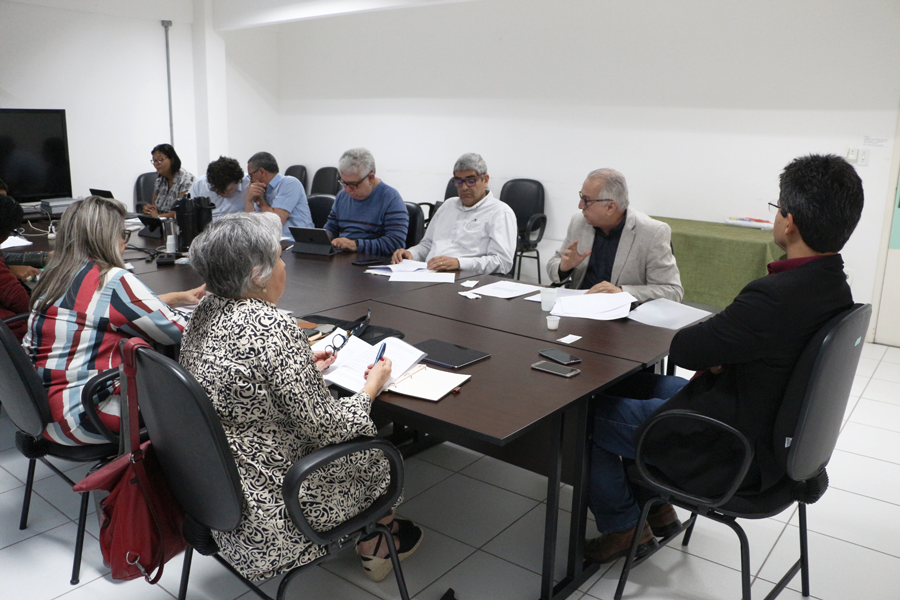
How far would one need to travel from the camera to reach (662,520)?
227 centimetres

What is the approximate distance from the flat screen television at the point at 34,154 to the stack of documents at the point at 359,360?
405 centimetres

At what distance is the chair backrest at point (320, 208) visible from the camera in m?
4.80

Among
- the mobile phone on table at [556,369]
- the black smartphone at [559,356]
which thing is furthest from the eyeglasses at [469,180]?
the mobile phone on table at [556,369]

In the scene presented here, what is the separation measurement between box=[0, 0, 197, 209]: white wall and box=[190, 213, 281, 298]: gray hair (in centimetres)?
560

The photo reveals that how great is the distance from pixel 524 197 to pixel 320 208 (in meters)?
1.96

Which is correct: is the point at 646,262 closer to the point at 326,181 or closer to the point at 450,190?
the point at 450,190

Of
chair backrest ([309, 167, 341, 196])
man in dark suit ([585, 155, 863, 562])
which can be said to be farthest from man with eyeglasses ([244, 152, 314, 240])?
man in dark suit ([585, 155, 863, 562])

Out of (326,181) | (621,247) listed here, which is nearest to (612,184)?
(621,247)

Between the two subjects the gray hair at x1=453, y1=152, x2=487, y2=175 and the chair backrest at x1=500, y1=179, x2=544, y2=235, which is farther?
the chair backrest at x1=500, y1=179, x2=544, y2=235

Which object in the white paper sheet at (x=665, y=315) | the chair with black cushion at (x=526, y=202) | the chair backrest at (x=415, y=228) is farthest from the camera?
the chair with black cushion at (x=526, y=202)

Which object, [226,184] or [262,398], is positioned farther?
[226,184]

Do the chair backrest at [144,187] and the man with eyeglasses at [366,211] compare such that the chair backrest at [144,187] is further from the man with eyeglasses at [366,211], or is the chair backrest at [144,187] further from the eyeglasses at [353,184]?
the eyeglasses at [353,184]

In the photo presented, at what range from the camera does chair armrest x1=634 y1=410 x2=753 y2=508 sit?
169cm

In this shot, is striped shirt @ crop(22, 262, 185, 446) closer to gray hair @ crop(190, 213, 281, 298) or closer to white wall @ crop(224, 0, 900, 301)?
gray hair @ crop(190, 213, 281, 298)
